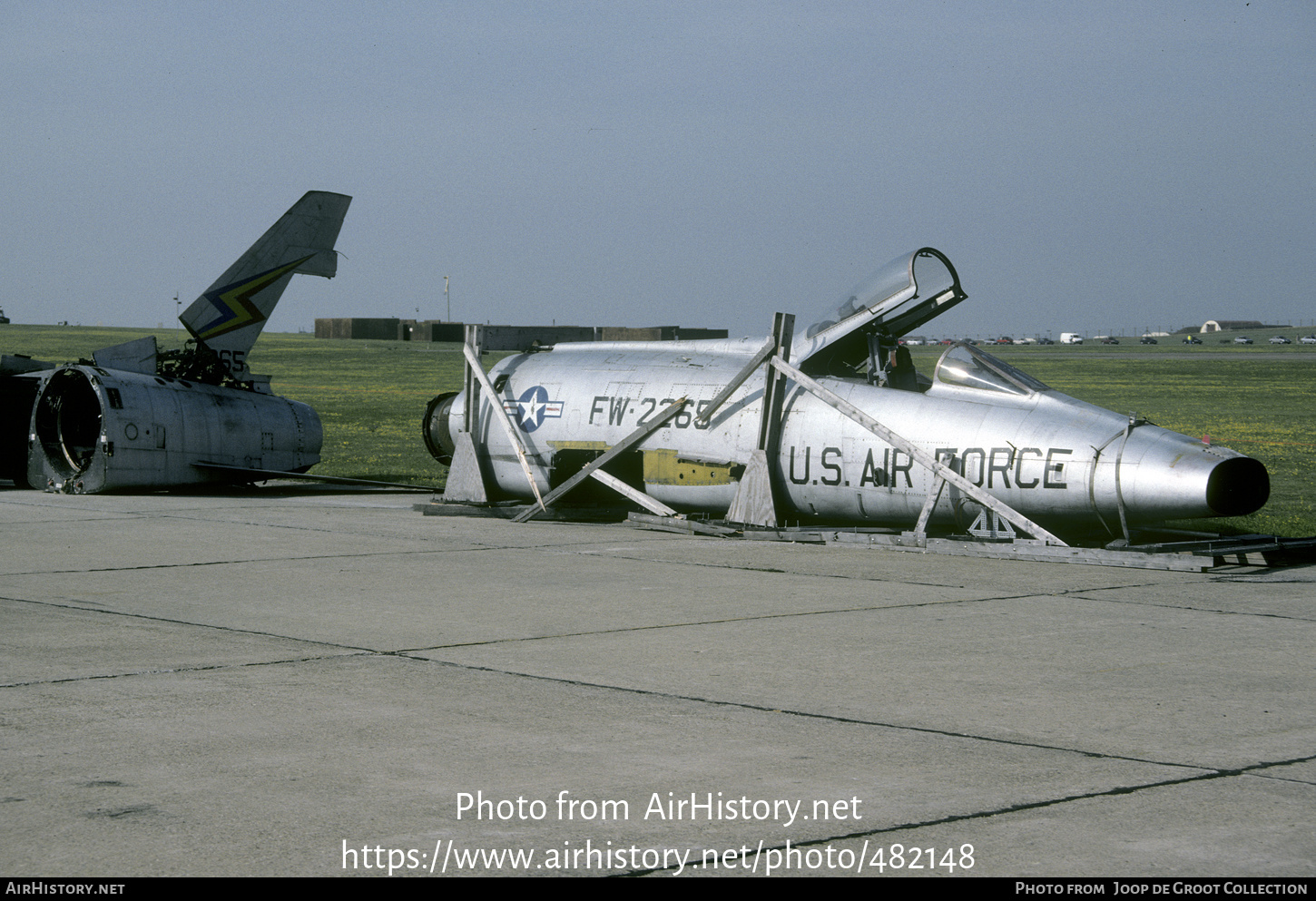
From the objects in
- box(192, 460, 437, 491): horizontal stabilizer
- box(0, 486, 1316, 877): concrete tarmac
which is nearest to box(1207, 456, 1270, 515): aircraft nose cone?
box(0, 486, 1316, 877): concrete tarmac

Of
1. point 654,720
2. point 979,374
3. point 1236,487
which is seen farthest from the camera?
point 979,374

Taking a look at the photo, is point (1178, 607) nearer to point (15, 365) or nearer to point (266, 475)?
point (266, 475)

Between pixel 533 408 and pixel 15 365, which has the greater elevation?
pixel 15 365

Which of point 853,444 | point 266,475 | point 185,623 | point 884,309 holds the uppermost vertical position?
point 884,309

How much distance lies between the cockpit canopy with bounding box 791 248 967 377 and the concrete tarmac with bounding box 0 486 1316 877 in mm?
3734

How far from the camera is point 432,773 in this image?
5863 millimetres

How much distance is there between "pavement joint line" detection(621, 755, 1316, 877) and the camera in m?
4.94

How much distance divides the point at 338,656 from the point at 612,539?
22.9ft

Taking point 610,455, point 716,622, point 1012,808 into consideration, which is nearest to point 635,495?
point 610,455

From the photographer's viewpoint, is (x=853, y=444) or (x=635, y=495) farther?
(x=635, y=495)

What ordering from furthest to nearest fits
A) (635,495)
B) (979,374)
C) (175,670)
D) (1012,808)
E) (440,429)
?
(440,429)
(635,495)
(979,374)
(175,670)
(1012,808)

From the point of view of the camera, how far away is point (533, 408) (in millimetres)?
17797

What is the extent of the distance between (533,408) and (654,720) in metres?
11.2

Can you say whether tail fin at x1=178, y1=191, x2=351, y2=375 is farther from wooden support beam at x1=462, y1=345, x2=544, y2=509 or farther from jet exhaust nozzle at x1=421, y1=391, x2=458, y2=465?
wooden support beam at x1=462, y1=345, x2=544, y2=509
